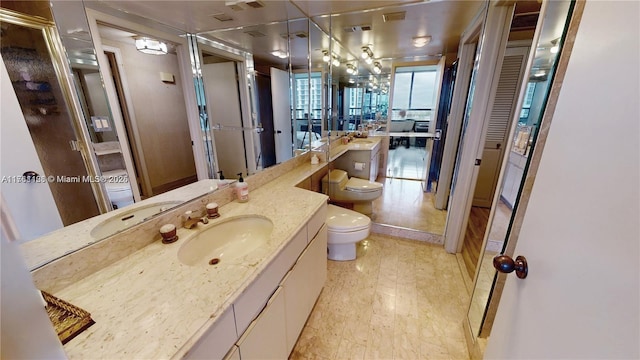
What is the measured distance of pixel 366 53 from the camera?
3.41 m

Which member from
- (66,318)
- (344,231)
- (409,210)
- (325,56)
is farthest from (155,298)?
(409,210)

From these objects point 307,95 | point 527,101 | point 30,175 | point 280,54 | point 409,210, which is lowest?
point 409,210

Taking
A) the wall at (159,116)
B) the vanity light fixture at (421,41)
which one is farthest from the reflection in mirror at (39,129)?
the vanity light fixture at (421,41)

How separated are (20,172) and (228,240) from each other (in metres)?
0.79

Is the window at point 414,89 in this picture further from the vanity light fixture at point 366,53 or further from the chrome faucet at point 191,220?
the chrome faucet at point 191,220

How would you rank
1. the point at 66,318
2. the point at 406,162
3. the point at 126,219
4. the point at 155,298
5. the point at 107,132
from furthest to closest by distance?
the point at 406,162 < the point at 126,219 < the point at 107,132 < the point at 155,298 < the point at 66,318

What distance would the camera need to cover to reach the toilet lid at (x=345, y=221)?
6.60 feet

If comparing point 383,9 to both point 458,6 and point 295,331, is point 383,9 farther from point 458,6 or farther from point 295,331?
point 295,331

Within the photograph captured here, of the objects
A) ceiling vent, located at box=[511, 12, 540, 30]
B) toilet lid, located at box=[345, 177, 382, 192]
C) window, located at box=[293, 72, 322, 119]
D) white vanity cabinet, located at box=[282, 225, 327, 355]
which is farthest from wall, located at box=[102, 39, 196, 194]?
ceiling vent, located at box=[511, 12, 540, 30]

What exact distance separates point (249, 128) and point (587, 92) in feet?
5.62

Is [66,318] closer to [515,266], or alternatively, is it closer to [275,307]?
[275,307]

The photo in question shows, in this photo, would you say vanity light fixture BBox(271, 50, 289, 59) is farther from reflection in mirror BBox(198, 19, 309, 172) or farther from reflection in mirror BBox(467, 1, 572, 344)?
reflection in mirror BBox(467, 1, 572, 344)

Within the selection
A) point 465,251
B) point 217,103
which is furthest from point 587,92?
point 465,251

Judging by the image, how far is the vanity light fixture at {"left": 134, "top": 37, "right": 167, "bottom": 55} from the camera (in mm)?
954
